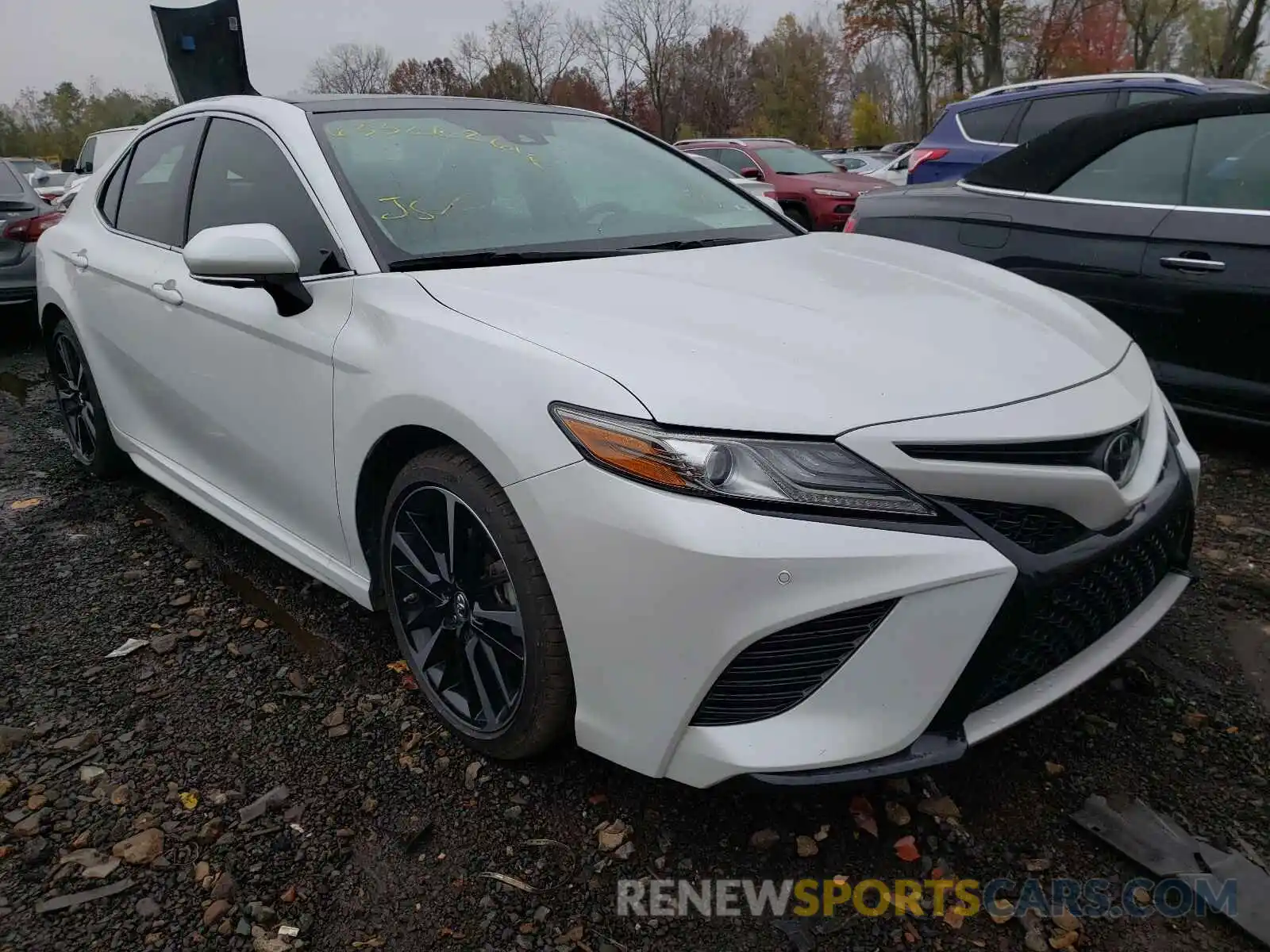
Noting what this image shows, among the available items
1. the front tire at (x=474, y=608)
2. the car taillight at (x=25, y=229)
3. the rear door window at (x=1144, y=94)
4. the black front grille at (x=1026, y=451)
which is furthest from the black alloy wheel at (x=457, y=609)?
the rear door window at (x=1144, y=94)

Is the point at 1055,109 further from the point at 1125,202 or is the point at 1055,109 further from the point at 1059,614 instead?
the point at 1059,614

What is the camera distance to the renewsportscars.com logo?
1733 millimetres

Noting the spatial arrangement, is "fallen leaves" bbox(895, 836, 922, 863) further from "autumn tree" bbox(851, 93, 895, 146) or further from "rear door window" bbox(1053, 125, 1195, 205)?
"autumn tree" bbox(851, 93, 895, 146)

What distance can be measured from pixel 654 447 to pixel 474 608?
0.68 m

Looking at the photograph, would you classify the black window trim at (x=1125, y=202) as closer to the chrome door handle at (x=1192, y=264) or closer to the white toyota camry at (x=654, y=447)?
the chrome door handle at (x=1192, y=264)

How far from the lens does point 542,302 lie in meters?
2.01

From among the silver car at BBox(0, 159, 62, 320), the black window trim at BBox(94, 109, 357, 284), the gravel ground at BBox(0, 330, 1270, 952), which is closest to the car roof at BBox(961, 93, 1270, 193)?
the gravel ground at BBox(0, 330, 1270, 952)

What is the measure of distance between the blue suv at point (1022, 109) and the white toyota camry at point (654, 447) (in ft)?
16.3

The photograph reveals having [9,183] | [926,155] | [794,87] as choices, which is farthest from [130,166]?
[794,87]

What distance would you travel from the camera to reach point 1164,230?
3.64m

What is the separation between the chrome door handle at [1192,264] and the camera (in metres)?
3.46

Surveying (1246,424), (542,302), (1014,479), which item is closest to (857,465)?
(1014,479)

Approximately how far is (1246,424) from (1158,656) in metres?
1.49

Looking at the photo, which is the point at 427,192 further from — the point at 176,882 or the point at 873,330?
the point at 176,882
